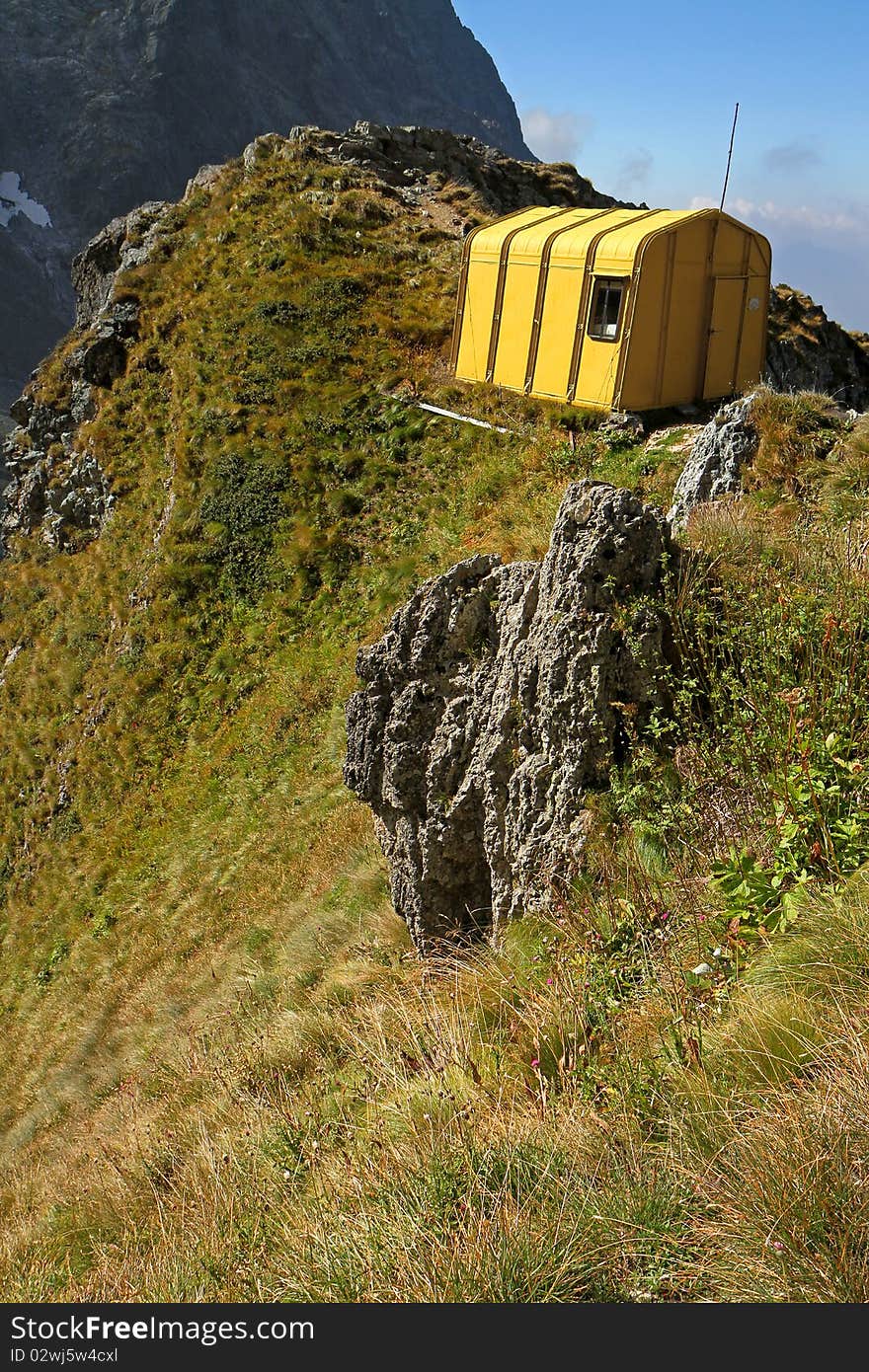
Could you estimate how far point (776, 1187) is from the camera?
9.36 feet

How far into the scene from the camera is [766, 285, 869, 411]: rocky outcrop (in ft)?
103

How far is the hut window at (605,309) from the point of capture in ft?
56.6

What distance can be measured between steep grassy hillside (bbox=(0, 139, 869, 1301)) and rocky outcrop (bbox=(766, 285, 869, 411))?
1686cm

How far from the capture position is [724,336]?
744 inches

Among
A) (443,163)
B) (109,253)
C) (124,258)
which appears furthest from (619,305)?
(109,253)

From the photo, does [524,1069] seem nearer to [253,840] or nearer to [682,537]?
[682,537]

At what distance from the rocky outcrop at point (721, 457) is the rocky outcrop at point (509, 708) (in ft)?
14.1

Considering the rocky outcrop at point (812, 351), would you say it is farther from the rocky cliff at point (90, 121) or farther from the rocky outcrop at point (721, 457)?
the rocky cliff at point (90, 121)

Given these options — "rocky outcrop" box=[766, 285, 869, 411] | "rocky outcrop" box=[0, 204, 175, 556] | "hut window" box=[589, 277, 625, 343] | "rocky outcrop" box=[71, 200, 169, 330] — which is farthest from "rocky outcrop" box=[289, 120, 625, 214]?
"hut window" box=[589, 277, 625, 343]

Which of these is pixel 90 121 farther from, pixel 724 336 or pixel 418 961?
pixel 418 961

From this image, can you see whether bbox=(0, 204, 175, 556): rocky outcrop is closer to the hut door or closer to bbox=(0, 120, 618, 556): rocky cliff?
bbox=(0, 120, 618, 556): rocky cliff

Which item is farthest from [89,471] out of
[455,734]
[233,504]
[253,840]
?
[455,734]

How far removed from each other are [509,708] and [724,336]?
15190 mm
